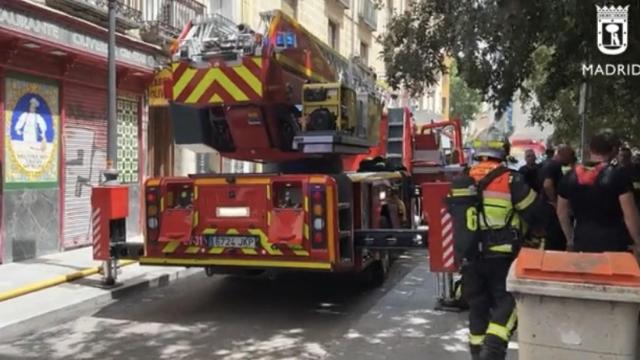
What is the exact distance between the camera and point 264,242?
23.9 feet

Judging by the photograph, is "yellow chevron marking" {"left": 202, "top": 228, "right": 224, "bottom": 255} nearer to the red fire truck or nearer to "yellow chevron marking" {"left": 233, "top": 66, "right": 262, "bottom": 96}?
the red fire truck

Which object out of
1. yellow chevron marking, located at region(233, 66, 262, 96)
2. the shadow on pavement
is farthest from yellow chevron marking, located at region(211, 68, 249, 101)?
the shadow on pavement

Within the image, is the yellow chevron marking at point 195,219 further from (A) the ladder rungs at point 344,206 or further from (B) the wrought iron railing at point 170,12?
(B) the wrought iron railing at point 170,12

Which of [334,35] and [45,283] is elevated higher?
[334,35]

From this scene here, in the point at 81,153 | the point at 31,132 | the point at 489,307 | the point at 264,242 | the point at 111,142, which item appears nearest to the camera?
the point at 489,307

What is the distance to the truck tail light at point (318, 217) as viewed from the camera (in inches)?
282

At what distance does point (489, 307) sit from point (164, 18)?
10.6 meters

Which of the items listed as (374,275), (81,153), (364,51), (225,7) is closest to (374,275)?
(374,275)

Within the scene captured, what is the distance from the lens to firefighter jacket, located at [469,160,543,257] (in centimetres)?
497

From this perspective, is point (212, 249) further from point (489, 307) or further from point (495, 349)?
point (495, 349)

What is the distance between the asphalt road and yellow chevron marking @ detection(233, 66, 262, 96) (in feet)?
7.79

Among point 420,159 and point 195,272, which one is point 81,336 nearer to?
point 195,272

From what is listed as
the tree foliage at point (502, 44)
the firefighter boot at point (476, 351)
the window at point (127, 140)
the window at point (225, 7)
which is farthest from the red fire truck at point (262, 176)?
the window at point (225, 7)

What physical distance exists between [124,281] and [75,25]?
442cm
